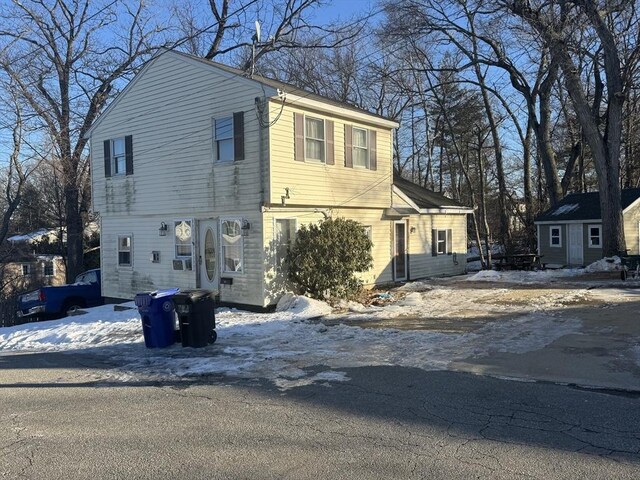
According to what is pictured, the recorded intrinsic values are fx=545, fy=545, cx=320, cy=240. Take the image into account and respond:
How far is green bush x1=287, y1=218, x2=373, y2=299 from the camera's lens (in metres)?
14.1

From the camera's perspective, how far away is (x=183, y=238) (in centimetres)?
1595

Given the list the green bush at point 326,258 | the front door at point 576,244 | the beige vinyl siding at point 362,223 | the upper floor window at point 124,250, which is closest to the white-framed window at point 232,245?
the beige vinyl siding at point 362,223

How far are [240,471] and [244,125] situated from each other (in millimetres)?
11149

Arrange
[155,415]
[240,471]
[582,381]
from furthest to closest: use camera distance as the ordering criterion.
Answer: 1. [582,381]
2. [155,415]
3. [240,471]

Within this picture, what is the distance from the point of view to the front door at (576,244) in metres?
29.7

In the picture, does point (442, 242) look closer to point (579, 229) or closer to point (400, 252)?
point (400, 252)

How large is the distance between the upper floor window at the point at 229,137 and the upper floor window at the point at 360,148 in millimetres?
3592

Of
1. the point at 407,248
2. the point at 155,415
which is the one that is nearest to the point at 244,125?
the point at 407,248

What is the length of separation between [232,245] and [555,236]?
2286 cm

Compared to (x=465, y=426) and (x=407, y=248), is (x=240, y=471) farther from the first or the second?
(x=407, y=248)

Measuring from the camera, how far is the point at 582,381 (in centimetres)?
693

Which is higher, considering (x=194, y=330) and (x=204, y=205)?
(x=204, y=205)

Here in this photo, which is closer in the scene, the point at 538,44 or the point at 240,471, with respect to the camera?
the point at 240,471

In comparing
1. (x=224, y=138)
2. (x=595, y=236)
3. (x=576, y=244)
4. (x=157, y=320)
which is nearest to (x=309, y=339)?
(x=157, y=320)
